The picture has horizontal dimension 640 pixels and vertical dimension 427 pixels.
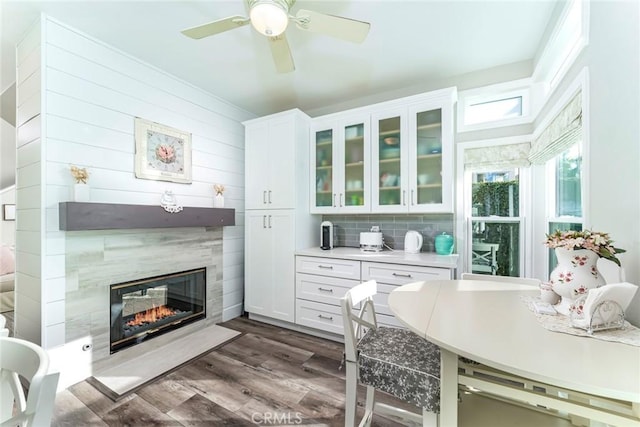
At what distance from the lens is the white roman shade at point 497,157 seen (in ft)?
7.84

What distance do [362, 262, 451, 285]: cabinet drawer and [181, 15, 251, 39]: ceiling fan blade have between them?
2.09 meters

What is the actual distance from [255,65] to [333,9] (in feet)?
3.28

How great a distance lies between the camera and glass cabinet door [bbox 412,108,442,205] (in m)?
2.49

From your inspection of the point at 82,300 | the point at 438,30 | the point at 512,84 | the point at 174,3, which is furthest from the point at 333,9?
the point at 82,300

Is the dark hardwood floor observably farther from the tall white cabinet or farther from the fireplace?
the tall white cabinet

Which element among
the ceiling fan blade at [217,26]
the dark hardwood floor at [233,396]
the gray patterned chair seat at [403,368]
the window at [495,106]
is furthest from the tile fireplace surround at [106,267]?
the window at [495,106]

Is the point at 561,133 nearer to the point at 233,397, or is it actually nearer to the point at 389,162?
the point at 389,162

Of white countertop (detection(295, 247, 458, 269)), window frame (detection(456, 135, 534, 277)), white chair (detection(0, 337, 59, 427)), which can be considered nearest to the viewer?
white chair (detection(0, 337, 59, 427))

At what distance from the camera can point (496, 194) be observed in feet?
8.54

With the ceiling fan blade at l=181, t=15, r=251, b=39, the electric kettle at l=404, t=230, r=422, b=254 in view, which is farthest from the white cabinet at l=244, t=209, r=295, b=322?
the ceiling fan blade at l=181, t=15, r=251, b=39

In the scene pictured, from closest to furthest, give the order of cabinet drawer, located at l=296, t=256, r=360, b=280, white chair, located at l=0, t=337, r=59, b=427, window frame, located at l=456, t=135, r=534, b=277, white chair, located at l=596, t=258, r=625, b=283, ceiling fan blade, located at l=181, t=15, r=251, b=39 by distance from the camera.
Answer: white chair, located at l=0, t=337, r=59, b=427 → white chair, located at l=596, t=258, r=625, b=283 → ceiling fan blade, located at l=181, t=15, r=251, b=39 → window frame, located at l=456, t=135, r=534, b=277 → cabinet drawer, located at l=296, t=256, r=360, b=280

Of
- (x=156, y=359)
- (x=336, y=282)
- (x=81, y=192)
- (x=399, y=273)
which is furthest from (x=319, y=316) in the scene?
(x=81, y=192)

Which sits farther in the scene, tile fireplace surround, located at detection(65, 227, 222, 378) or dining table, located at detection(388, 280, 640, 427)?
tile fireplace surround, located at detection(65, 227, 222, 378)

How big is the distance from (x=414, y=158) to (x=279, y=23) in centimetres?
173
